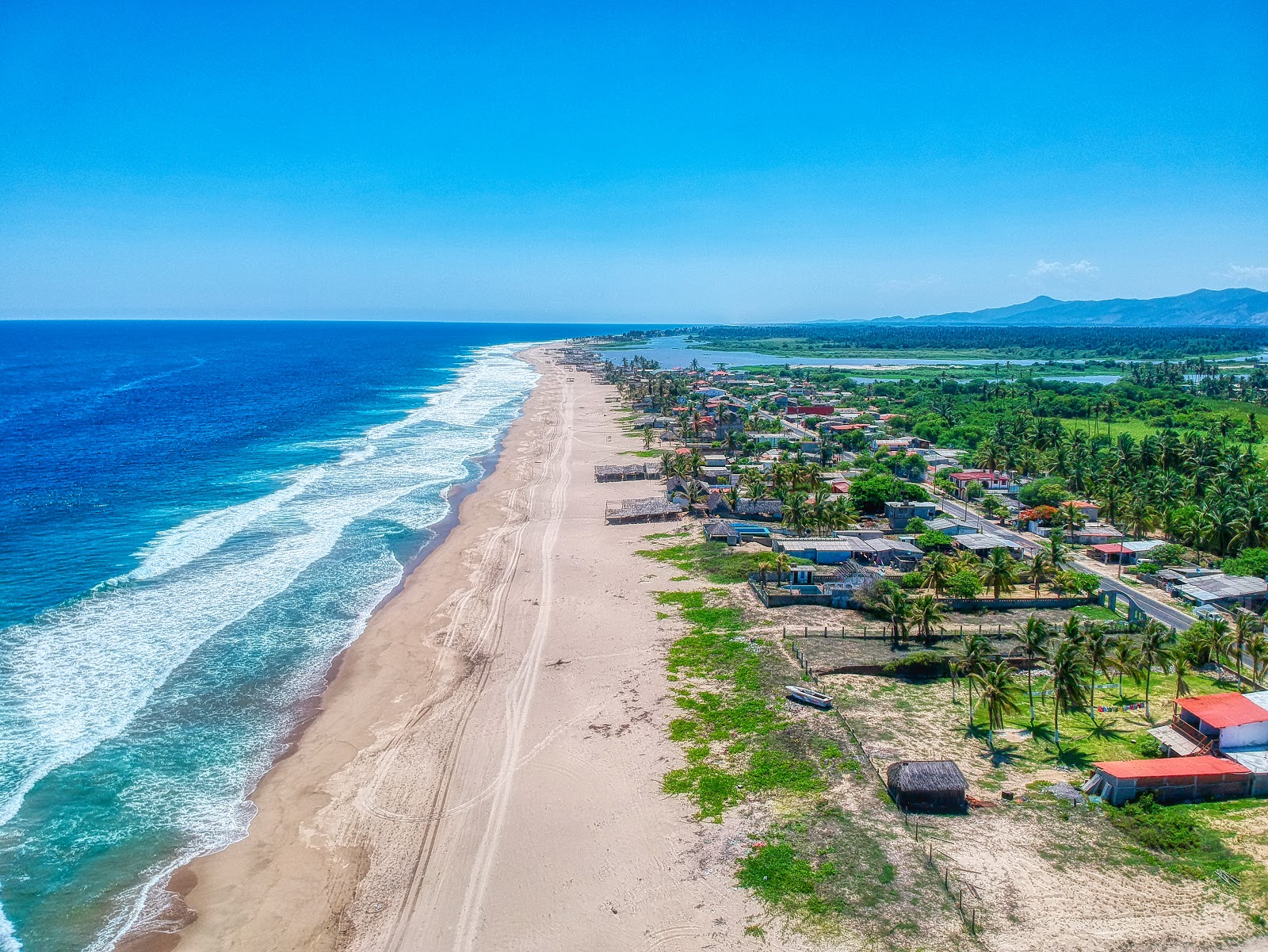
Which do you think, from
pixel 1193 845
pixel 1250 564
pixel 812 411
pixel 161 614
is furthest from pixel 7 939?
pixel 812 411

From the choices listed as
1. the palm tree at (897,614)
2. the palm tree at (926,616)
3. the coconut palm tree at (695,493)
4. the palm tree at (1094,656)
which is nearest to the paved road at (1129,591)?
the palm tree at (1094,656)

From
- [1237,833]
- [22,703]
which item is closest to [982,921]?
[1237,833]

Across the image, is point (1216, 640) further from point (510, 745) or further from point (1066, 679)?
point (510, 745)

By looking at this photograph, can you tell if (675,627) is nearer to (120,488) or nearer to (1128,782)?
(1128,782)

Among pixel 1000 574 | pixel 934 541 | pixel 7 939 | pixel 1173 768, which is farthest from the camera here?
pixel 934 541

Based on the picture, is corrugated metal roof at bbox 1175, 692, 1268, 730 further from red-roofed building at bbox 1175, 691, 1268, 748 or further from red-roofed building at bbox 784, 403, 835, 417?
red-roofed building at bbox 784, 403, 835, 417

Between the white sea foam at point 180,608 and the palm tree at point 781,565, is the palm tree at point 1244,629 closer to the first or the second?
the palm tree at point 781,565
